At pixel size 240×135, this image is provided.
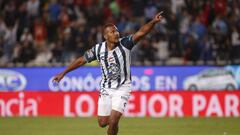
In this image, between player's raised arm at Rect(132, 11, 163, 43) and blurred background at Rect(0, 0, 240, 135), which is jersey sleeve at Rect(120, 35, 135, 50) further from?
blurred background at Rect(0, 0, 240, 135)

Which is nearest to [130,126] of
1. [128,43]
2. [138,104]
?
[138,104]

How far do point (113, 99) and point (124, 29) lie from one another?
433 inches

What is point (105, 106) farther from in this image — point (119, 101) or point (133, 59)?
point (133, 59)

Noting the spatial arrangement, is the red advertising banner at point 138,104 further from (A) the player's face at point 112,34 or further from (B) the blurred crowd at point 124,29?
(A) the player's face at point 112,34

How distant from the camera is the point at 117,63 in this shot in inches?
429

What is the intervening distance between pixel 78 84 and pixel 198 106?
4.55 meters

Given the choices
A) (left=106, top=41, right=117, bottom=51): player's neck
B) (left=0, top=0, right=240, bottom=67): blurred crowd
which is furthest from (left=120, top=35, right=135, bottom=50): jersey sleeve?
(left=0, top=0, right=240, bottom=67): blurred crowd

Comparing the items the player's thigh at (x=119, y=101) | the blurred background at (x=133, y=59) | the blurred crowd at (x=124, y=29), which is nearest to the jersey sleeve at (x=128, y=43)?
the player's thigh at (x=119, y=101)

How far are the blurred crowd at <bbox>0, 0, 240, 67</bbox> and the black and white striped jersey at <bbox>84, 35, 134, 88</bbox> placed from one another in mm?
10216

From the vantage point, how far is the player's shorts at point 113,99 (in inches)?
423

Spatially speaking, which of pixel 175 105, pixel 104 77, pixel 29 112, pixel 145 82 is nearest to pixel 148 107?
pixel 175 105

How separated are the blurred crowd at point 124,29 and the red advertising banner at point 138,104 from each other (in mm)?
2146

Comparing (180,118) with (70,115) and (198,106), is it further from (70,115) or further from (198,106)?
(70,115)

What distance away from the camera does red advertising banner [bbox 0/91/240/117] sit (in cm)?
1922
